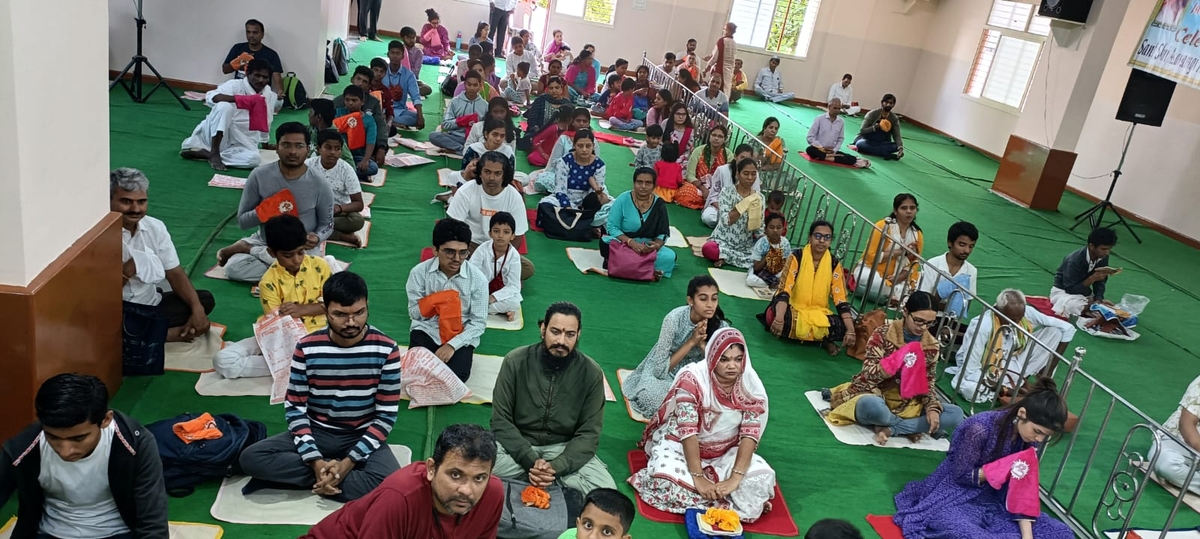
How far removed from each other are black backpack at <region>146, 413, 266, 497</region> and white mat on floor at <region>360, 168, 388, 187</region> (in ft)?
14.9

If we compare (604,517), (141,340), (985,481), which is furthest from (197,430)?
(985,481)

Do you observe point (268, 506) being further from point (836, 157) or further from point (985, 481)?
point (836, 157)

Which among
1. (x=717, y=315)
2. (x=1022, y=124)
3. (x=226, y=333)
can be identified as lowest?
(x=226, y=333)

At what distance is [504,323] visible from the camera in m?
5.46

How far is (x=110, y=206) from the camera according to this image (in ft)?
13.2

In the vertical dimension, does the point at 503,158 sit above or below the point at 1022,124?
below

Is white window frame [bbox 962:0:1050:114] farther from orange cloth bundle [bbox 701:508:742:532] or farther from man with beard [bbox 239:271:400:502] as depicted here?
man with beard [bbox 239:271:400:502]

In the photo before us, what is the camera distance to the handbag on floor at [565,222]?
24.0 feet

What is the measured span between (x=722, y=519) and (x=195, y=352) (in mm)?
2827

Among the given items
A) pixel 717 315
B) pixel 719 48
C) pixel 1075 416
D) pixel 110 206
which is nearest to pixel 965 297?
pixel 1075 416

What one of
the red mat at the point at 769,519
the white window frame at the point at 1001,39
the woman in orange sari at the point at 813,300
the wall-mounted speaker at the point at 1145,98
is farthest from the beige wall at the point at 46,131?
the white window frame at the point at 1001,39

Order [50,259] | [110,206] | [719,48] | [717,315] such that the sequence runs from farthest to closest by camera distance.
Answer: [719,48]
[717,315]
[110,206]
[50,259]

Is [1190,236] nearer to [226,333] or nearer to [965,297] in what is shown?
[965,297]

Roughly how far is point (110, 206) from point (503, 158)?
2.66 m
